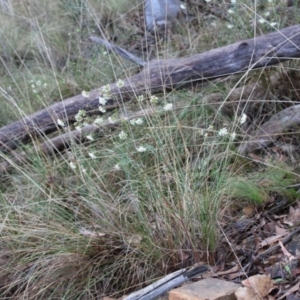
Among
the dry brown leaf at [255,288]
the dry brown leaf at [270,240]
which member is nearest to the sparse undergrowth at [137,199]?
the dry brown leaf at [270,240]

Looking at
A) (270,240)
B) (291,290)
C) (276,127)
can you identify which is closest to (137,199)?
(270,240)

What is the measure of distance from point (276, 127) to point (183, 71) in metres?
0.66

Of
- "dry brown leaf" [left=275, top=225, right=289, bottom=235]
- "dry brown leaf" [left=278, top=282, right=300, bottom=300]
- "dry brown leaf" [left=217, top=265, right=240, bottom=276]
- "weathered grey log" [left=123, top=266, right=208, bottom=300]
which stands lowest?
"dry brown leaf" [left=275, top=225, right=289, bottom=235]

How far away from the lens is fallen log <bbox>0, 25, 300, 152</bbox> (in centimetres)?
345

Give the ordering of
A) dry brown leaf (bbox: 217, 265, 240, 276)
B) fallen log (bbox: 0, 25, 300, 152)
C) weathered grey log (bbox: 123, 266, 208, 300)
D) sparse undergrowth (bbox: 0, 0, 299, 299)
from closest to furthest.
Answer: weathered grey log (bbox: 123, 266, 208, 300) < dry brown leaf (bbox: 217, 265, 240, 276) < sparse undergrowth (bbox: 0, 0, 299, 299) < fallen log (bbox: 0, 25, 300, 152)

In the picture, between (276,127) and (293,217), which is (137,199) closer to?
(293,217)

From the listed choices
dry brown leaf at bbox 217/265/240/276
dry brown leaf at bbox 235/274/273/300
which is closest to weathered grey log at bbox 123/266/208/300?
dry brown leaf at bbox 217/265/240/276

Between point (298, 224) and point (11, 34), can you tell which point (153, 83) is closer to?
point (298, 224)

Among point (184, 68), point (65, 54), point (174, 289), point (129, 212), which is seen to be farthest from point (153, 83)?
point (65, 54)

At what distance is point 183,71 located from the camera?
12.1ft

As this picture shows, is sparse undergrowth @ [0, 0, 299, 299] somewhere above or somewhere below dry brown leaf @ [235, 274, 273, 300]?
below

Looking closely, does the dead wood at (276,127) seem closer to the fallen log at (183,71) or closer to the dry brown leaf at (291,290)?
the fallen log at (183,71)

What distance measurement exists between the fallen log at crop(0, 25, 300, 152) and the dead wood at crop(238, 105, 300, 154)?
31 cm

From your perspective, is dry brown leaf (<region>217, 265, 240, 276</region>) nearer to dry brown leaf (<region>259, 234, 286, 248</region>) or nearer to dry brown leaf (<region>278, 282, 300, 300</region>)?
dry brown leaf (<region>259, 234, 286, 248</region>)
